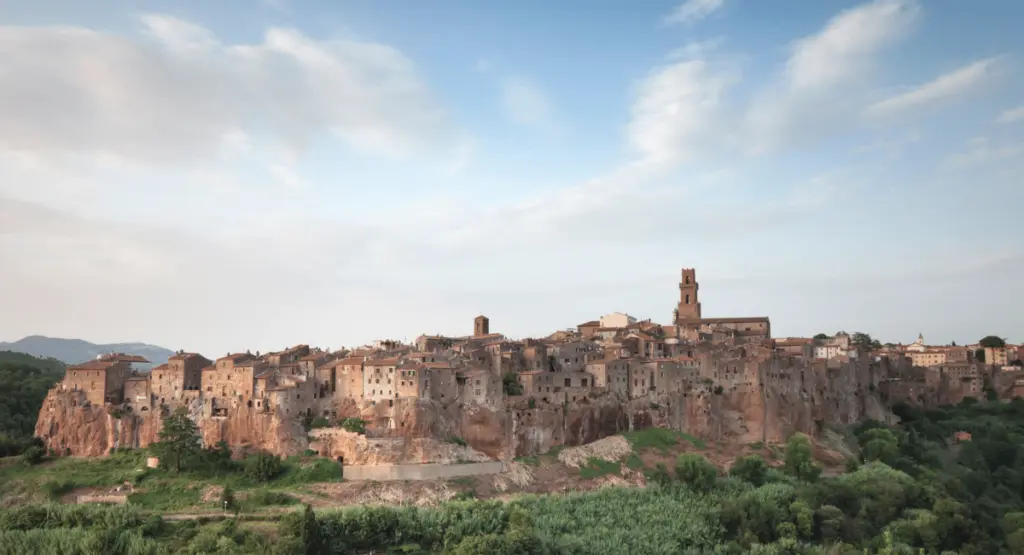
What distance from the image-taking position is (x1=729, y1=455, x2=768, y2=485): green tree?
53.6m

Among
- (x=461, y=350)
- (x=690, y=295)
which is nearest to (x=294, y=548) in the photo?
(x=461, y=350)

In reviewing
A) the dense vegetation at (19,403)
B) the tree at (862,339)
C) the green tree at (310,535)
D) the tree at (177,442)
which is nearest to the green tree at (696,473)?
the green tree at (310,535)

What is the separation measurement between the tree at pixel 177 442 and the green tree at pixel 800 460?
36.1 m

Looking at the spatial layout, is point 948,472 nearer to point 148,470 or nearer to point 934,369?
point 934,369

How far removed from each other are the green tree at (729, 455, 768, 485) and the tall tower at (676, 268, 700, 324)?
123ft

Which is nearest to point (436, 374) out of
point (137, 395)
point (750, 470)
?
point (137, 395)

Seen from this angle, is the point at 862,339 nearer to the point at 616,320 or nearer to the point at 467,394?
the point at 616,320

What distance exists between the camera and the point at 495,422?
51188 millimetres

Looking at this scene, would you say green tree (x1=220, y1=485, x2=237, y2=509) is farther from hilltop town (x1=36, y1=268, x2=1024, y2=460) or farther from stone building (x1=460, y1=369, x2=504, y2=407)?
stone building (x1=460, y1=369, x2=504, y2=407)

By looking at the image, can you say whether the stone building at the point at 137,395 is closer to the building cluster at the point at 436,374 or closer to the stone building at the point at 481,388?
the building cluster at the point at 436,374

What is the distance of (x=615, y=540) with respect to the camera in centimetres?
4325

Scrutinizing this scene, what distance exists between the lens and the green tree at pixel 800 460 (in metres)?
54.8

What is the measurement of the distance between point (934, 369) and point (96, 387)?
225 feet

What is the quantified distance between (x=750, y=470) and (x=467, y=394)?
18155 millimetres
